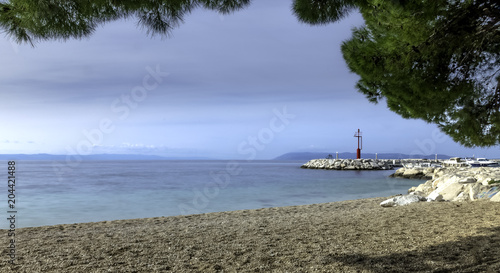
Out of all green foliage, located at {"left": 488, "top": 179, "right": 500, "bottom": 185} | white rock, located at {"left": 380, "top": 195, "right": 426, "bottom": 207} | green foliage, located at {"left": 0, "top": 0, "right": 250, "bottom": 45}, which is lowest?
white rock, located at {"left": 380, "top": 195, "right": 426, "bottom": 207}

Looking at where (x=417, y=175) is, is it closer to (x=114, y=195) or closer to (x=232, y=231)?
(x=114, y=195)

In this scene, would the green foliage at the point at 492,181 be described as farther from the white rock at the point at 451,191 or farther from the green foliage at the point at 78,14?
the green foliage at the point at 78,14

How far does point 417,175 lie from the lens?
932 inches

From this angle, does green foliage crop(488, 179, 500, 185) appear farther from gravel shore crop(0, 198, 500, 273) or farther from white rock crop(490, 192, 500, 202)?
gravel shore crop(0, 198, 500, 273)

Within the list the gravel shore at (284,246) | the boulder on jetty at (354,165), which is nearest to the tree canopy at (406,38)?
the gravel shore at (284,246)

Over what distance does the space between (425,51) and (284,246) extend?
2.77 m

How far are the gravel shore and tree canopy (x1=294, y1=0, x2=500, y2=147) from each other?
1661mm

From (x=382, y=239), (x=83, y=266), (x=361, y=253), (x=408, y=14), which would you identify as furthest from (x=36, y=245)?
(x=408, y=14)

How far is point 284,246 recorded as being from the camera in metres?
3.92

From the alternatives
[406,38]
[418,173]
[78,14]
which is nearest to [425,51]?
[406,38]

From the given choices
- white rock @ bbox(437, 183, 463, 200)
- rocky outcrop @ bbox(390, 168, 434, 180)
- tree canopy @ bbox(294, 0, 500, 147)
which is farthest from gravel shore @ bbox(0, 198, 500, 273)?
rocky outcrop @ bbox(390, 168, 434, 180)

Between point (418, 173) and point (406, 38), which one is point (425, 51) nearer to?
point (406, 38)

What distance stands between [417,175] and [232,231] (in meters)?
22.0

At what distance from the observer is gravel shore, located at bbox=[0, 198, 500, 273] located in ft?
10.6
